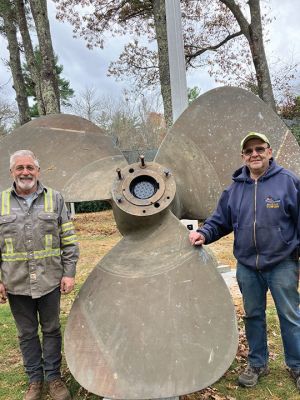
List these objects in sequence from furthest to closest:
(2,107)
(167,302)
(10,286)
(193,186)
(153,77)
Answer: (2,107) < (153,77) < (193,186) < (10,286) < (167,302)

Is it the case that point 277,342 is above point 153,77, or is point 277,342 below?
below

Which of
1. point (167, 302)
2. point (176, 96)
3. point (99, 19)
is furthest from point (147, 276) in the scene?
point (99, 19)

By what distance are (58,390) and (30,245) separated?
107 cm

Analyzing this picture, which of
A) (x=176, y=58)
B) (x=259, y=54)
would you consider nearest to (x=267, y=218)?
(x=176, y=58)

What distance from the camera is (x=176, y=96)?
16.7 ft

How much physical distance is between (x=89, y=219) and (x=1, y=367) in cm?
1081

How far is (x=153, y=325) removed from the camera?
8.06 feet

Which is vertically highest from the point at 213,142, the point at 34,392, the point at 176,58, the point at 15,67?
the point at 15,67

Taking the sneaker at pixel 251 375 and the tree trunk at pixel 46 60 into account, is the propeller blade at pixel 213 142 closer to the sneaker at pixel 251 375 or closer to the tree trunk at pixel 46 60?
the sneaker at pixel 251 375

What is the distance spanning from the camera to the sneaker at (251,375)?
3170 millimetres

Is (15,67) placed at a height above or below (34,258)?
above

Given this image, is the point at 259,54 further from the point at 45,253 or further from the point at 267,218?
the point at 45,253

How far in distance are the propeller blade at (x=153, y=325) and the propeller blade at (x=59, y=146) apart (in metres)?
1.05

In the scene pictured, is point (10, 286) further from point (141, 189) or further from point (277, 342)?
point (277, 342)
